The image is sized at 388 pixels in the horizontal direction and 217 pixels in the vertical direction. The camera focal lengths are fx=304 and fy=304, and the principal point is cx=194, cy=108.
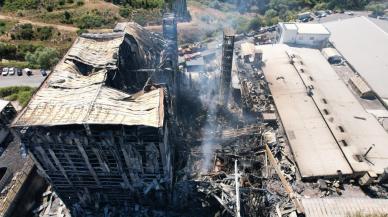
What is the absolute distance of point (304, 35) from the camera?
166 feet

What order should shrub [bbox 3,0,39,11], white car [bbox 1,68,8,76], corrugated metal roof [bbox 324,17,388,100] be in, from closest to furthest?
corrugated metal roof [bbox 324,17,388,100] < white car [bbox 1,68,8,76] < shrub [bbox 3,0,39,11]

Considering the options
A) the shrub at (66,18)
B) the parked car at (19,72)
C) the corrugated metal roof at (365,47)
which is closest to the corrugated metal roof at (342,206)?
the corrugated metal roof at (365,47)

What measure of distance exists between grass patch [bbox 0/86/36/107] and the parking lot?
5.55ft

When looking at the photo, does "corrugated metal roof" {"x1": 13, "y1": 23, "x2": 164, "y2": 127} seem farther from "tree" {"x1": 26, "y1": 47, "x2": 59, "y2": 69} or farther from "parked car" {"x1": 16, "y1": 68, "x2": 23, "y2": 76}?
"parked car" {"x1": 16, "y1": 68, "x2": 23, "y2": 76}

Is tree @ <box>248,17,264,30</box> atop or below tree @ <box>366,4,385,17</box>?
below

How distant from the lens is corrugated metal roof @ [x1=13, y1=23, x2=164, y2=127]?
846 inches

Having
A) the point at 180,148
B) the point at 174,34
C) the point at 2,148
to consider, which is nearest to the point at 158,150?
the point at 180,148

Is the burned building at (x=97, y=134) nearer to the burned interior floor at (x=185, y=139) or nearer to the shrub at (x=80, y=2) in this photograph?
the burned interior floor at (x=185, y=139)

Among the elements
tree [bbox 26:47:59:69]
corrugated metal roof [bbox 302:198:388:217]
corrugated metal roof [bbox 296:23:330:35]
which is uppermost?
corrugated metal roof [bbox 296:23:330:35]

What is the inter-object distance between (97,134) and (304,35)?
41077mm

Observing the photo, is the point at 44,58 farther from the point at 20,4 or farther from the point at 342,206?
the point at 342,206

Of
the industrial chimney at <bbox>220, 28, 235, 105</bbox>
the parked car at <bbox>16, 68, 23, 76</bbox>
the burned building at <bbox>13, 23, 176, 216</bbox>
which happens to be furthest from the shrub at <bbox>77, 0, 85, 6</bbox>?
the industrial chimney at <bbox>220, 28, 235, 105</bbox>

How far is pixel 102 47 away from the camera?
31297 millimetres

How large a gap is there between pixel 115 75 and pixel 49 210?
45.8 feet
